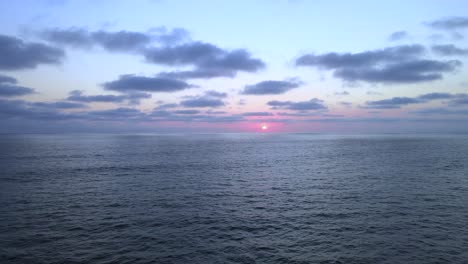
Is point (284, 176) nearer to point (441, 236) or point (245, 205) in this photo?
point (245, 205)

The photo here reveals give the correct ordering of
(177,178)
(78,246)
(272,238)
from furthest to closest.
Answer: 1. (177,178)
2. (272,238)
3. (78,246)

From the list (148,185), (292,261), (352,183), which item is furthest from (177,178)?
(292,261)

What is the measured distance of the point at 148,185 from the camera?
188 feet

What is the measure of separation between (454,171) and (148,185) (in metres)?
71.9

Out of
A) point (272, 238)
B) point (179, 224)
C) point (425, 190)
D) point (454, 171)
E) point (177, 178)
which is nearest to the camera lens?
point (272, 238)

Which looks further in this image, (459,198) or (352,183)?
(352,183)

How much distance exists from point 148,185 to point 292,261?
38.9 metres

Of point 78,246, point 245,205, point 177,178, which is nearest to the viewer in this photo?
point 78,246

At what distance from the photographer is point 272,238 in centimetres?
2983

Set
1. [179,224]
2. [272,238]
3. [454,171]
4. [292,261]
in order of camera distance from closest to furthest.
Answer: [292,261]
[272,238]
[179,224]
[454,171]

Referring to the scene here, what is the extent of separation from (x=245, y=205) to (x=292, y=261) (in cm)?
1857

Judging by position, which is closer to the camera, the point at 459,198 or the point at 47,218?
the point at 47,218

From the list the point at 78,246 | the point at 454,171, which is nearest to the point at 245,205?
the point at 78,246

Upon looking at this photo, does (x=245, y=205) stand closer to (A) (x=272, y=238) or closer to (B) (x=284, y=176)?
(A) (x=272, y=238)
